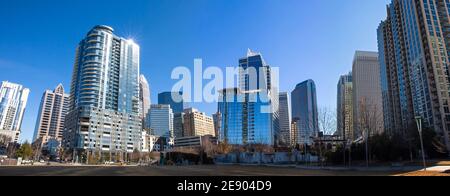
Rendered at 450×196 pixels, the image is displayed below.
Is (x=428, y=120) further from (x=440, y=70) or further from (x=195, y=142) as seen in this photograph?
(x=195, y=142)

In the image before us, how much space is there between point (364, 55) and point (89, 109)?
134 m

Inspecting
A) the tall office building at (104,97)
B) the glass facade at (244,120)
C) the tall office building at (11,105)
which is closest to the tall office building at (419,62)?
the glass facade at (244,120)

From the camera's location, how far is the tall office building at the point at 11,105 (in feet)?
227

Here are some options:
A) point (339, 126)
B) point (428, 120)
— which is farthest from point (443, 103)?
point (339, 126)

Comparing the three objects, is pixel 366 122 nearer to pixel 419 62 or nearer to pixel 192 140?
pixel 419 62

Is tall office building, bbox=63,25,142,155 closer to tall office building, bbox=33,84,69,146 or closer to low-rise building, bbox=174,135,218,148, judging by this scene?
low-rise building, bbox=174,135,218,148

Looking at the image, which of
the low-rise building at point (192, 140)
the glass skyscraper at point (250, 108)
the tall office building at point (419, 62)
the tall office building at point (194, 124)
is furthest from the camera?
the tall office building at point (194, 124)

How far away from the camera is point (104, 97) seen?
110 metres

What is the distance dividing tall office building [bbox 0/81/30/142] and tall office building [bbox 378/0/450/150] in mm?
86792

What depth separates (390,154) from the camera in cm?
3456

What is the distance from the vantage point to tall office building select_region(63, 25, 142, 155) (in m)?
104

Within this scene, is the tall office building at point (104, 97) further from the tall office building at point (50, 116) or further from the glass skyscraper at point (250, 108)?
the tall office building at point (50, 116)

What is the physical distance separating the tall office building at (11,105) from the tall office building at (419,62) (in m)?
86.8

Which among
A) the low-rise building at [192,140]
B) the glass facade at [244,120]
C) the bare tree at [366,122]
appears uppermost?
the glass facade at [244,120]
